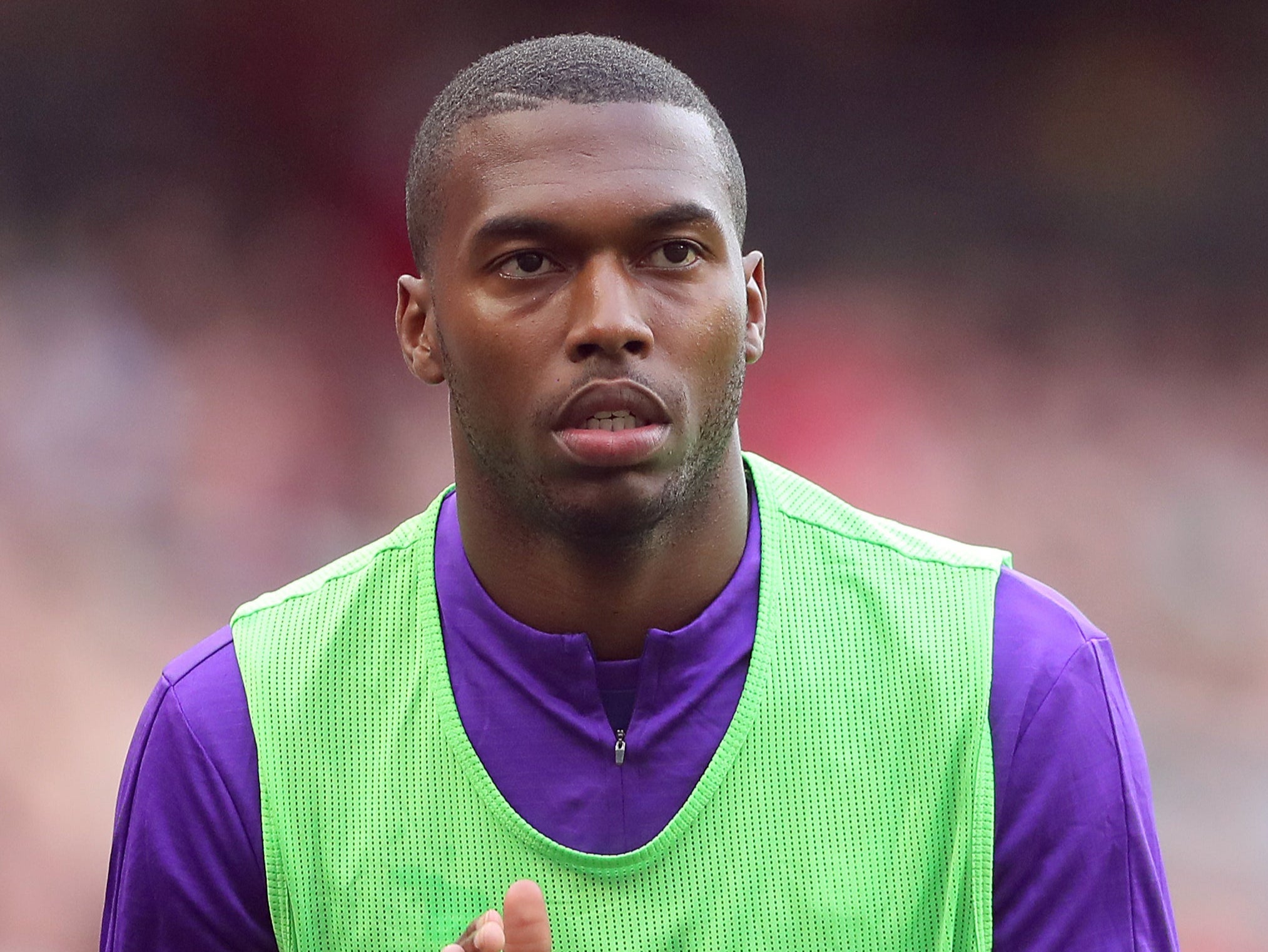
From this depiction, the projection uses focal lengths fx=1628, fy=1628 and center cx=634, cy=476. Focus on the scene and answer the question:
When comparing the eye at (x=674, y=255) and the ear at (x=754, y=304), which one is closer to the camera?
the eye at (x=674, y=255)

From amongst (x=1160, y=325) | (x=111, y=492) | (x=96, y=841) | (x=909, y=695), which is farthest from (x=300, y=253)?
(x=909, y=695)

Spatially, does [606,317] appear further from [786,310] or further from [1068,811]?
[786,310]

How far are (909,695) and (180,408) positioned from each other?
86.6 inches

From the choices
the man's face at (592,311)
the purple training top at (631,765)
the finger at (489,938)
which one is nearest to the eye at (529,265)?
the man's face at (592,311)

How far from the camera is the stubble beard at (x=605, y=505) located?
164 cm

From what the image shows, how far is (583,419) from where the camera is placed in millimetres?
1611

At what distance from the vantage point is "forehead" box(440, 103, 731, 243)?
166 cm

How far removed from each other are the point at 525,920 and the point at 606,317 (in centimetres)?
58

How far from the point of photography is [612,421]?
1.61 meters

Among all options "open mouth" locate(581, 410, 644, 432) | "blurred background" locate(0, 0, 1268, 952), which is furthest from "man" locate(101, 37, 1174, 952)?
"blurred background" locate(0, 0, 1268, 952)

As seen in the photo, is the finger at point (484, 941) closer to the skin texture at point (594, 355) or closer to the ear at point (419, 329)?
the skin texture at point (594, 355)

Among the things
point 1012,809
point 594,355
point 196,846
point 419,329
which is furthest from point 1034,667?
point 196,846

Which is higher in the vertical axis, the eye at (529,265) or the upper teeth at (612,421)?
the eye at (529,265)

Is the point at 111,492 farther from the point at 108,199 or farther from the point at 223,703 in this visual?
the point at 223,703
